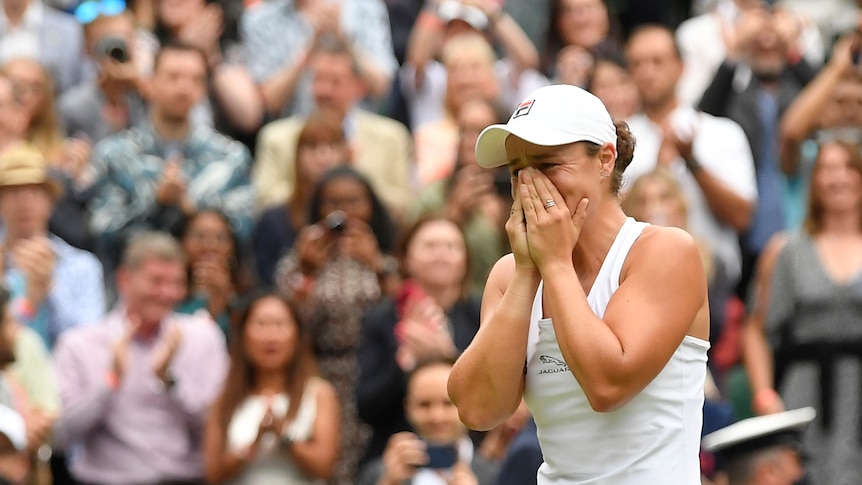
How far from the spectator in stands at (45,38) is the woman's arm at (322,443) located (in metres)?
4.28

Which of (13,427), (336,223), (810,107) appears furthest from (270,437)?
(810,107)

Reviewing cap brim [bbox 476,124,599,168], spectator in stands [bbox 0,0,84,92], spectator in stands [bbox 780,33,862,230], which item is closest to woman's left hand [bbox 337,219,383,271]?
spectator in stands [bbox 780,33,862,230]

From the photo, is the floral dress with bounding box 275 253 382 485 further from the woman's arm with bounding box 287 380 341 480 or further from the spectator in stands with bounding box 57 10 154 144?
the spectator in stands with bounding box 57 10 154 144

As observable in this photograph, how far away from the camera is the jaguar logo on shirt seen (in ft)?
13.8

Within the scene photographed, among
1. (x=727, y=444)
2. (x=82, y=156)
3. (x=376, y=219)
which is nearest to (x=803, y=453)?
(x=727, y=444)

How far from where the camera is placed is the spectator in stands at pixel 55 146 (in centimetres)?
952

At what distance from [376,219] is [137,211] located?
54.6 inches

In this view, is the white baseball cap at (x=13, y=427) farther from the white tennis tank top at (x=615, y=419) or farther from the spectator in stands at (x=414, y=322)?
the white tennis tank top at (x=615, y=419)

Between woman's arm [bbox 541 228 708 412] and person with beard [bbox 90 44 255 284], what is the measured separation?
517 cm

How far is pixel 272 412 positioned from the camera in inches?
307

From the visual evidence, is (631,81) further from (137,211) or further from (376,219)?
(137,211)

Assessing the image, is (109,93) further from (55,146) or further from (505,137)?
(505,137)

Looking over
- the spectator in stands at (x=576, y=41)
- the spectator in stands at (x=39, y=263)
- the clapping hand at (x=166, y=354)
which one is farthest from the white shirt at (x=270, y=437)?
the spectator in stands at (x=576, y=41)

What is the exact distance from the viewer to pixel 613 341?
4043 mm
